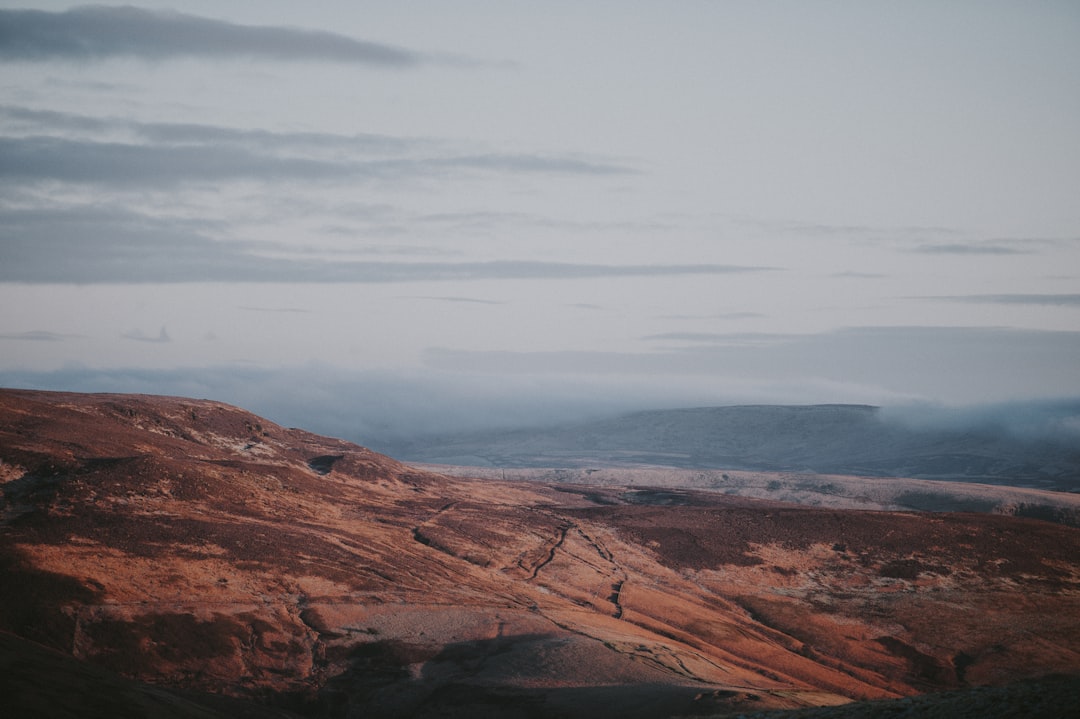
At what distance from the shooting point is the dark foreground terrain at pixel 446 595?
3538cm

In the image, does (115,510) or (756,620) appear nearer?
(115,510)

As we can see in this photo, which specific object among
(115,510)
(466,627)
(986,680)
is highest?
(115,510)

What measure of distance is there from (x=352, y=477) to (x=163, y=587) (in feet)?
165

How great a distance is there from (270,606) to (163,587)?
550 cm

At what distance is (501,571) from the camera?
64.2 meters

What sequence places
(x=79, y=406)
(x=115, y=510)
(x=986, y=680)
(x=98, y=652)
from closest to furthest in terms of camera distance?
(x=98, y=652) < (x=115, y=510) < (x=986, y=680) < (x=79, y=406)

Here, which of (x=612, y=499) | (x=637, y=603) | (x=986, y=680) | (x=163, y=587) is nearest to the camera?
(x=163, y=587)

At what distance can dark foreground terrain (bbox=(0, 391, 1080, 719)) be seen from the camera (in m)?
35.4

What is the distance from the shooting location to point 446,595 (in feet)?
168

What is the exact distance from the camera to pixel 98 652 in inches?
1384

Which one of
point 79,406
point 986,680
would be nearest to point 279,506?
point 79,406

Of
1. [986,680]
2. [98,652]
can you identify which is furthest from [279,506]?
[986,680]

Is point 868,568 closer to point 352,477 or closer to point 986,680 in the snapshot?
point 986,680

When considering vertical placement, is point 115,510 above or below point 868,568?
above
